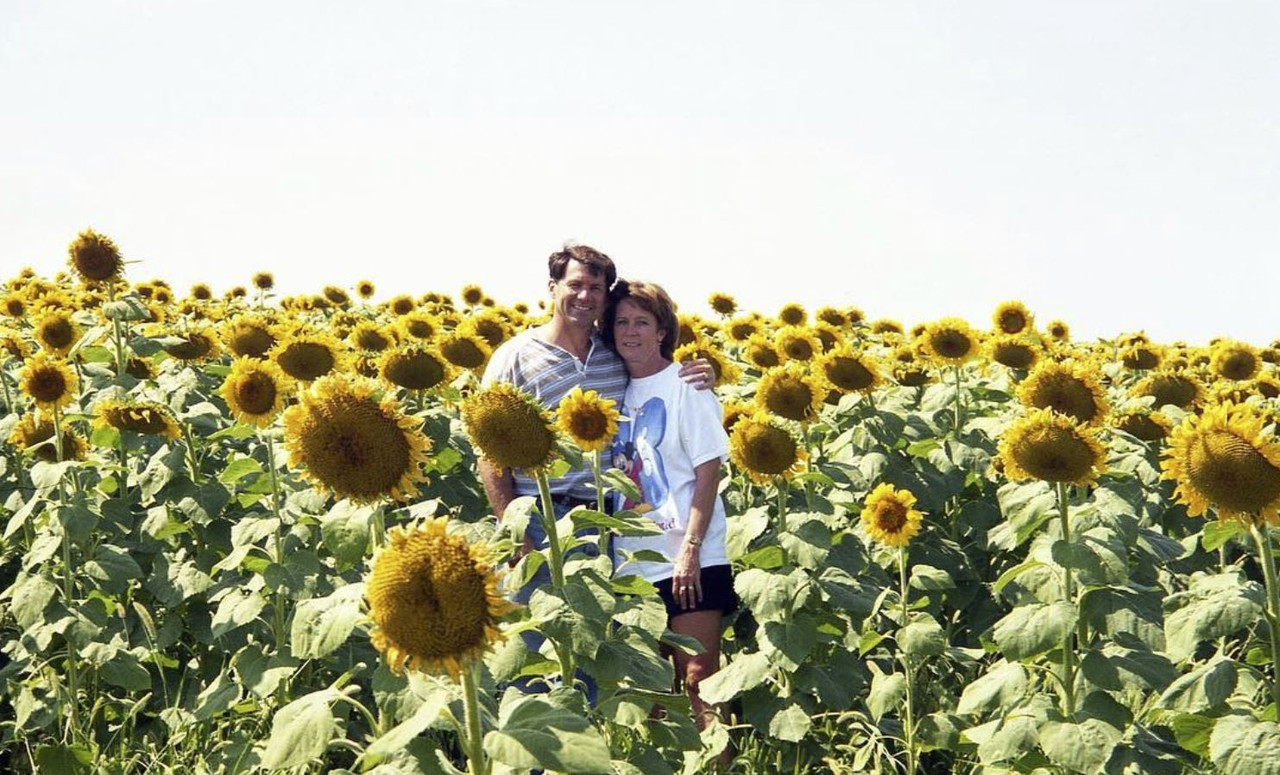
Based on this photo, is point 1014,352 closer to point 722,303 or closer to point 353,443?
point 722,303

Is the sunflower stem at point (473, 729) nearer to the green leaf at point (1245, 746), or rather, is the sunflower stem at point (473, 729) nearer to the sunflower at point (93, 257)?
the green leaf at point (1245, 746)

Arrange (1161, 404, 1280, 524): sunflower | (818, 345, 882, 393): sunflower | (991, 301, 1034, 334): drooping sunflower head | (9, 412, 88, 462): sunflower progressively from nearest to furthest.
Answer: (1161, 404, 1280, 524): sunflower < (9, 412, 88, 462): sunflower < (818, 345, 882, 393): sunflower < (991, 301, 1034, 334): drooping sunflower head

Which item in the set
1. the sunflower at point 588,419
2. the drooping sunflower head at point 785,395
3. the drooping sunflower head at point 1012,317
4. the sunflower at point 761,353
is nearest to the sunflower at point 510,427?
the sunflower at point 588,419

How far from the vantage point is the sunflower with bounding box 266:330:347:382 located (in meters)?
5.65

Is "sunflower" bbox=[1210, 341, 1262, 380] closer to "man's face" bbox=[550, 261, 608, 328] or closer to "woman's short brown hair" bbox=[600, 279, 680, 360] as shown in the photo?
"woman's short brown hair" bbox=[600, 279, 680, 360]

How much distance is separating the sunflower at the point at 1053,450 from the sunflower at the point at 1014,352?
11.4 ft

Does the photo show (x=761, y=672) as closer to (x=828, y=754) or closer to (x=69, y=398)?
(x=828, y=754)

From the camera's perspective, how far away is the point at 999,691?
442cm

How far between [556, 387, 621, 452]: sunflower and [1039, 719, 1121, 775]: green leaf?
186 cm

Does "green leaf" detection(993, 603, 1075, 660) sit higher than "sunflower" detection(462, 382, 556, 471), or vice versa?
"sunflower" detection(462, 382, 556, 471)

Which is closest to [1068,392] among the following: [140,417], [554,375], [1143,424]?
[1143,424]

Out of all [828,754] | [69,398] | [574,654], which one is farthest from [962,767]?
[69,398]

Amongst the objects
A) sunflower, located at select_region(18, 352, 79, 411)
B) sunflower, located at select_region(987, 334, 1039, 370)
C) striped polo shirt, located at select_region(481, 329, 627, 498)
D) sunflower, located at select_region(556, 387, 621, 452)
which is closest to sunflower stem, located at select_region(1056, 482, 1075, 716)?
sunflower, located at select_region(556, 387, 621, 452)

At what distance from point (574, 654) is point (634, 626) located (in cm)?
32
